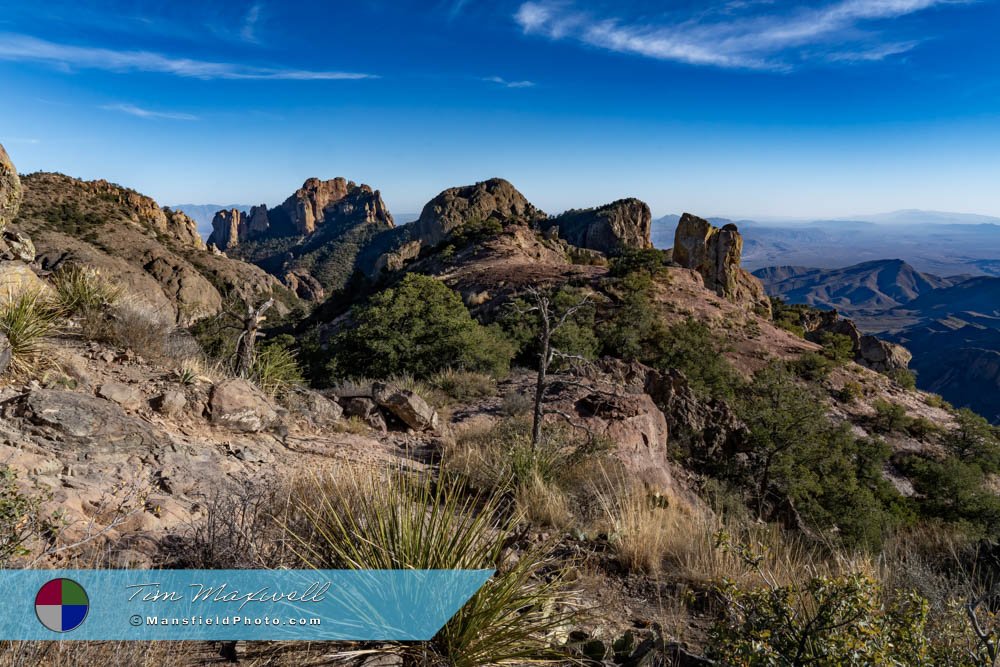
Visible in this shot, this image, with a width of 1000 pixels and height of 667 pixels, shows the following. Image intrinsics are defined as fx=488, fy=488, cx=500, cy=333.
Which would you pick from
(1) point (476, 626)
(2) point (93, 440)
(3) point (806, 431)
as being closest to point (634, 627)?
(1) point (476, 626)

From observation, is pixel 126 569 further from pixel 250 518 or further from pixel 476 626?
pixel 476 626

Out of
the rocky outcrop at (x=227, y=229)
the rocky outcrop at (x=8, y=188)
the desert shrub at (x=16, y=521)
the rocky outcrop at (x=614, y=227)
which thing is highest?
the rocky outcrop at (x=227, y=229)

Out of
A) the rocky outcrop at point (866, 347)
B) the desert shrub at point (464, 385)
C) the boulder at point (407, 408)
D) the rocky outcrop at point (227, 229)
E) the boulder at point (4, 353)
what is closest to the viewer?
the boulder at point (4, 353)

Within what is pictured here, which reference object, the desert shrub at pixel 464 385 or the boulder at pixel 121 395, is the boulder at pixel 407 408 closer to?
the desert shrub at pixel 464 385

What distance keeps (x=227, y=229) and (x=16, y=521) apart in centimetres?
17935

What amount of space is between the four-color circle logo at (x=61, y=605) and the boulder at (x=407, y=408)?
5.91 m

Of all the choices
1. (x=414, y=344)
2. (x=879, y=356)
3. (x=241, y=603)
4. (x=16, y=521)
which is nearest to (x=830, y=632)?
(x=241, y=603)

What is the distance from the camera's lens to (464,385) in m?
10.9

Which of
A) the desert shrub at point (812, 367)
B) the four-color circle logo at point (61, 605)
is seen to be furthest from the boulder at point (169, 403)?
the desert shrub at point (812, 367)

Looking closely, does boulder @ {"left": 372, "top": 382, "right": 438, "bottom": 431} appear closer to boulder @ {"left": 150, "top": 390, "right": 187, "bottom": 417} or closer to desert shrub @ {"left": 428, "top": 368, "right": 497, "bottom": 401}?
desert shrub @ {"left": 428, "top": 368, "right": 497, "bottom": 401}

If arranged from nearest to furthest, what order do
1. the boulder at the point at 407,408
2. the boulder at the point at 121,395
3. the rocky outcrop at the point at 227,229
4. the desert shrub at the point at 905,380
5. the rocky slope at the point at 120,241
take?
the boulder at the point at 121,395 < the boulder at the point at 407,408 < the desert shrub at the point at 905,380 < the rocky slope at the point at 120,241 < the rocky outcrop at the point at 227,229

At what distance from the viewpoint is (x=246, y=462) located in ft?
17.3

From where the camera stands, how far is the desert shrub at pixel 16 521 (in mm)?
2388

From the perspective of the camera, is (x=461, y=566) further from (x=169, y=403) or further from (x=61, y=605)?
(x=169, y=403)
